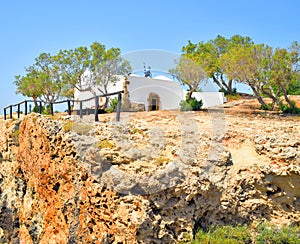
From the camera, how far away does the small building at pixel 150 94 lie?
27489 mm

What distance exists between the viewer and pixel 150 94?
28.9m

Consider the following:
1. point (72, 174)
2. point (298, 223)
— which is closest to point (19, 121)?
point (72, 174)

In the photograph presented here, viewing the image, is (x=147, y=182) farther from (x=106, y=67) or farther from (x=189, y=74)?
(x=106, y=67)

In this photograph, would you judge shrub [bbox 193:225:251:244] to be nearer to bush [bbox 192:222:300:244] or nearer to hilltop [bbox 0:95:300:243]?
bush [bbox 192:222:300:244]

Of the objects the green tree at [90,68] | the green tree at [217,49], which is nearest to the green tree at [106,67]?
the green tree at [90,68]

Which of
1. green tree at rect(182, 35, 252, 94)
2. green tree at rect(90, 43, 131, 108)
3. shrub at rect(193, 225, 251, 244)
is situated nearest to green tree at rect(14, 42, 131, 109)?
green tree at rect(90, 43, 131, 108)

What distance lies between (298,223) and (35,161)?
24.5 feet

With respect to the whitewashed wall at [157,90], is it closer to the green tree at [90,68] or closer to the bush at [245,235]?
the green tree at [90,68]

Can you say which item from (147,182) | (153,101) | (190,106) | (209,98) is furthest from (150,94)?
(147,182)

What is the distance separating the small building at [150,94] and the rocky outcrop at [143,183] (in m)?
15.4

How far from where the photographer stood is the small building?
27.5m

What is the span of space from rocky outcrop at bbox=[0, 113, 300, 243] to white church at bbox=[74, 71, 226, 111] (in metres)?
15.4

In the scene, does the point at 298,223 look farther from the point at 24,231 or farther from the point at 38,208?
the point at 24,231

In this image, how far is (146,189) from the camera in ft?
23.8
